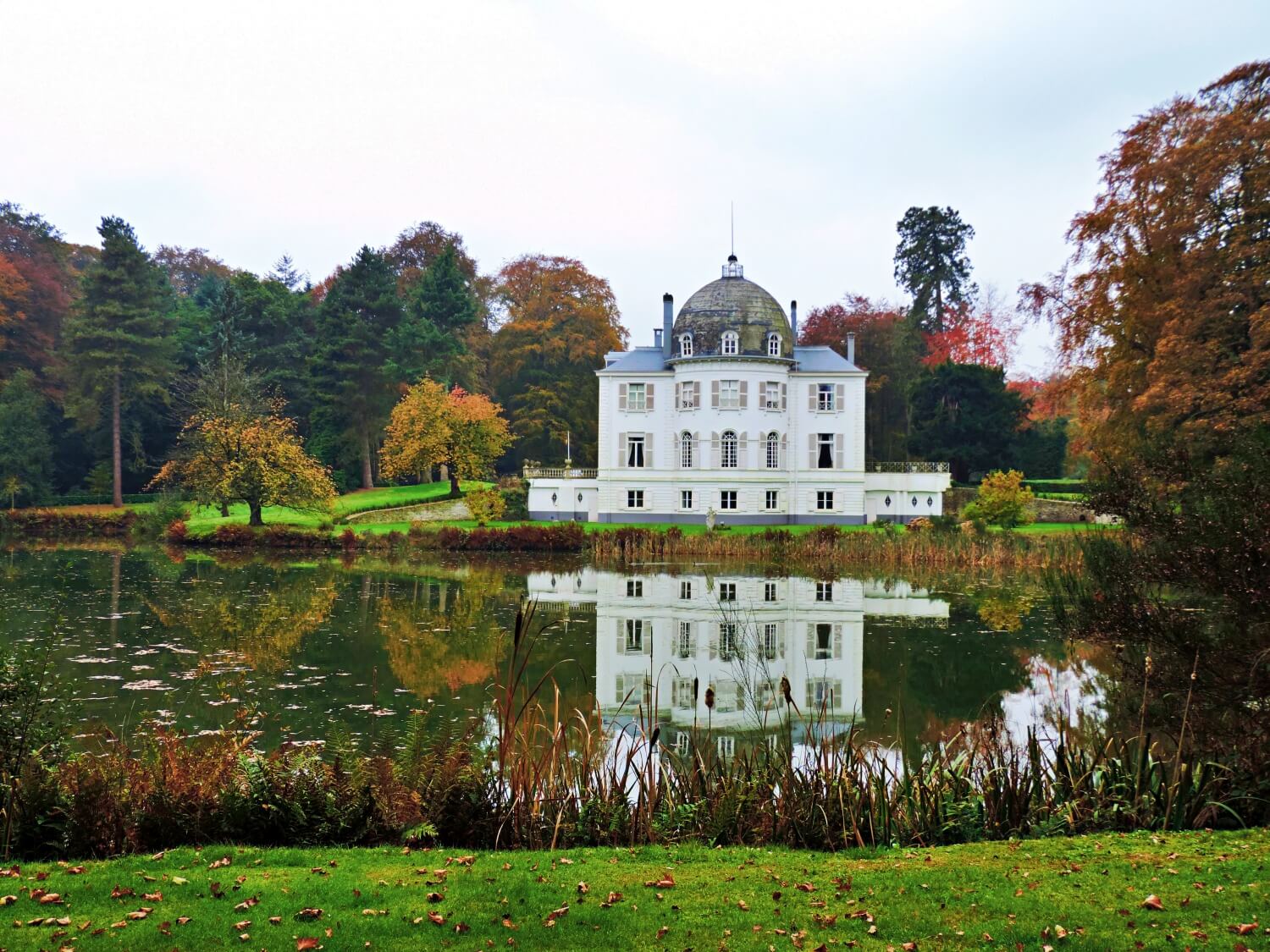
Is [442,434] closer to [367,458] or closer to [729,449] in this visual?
[367,458]

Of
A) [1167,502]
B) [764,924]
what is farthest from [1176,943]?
[1167,502]

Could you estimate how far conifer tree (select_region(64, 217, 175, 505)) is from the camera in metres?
39.8

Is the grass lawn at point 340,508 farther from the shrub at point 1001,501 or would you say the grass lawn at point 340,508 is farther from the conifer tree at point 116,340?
the shrub at point 1001,501

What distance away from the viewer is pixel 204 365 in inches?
1601

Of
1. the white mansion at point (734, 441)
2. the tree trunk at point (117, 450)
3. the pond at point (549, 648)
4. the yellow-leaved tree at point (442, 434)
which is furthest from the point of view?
the tree trunk at point (117, 450)

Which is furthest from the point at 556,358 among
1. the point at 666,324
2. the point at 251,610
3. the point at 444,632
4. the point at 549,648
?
the point at 549,648

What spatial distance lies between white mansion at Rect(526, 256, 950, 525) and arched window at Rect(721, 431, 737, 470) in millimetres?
43

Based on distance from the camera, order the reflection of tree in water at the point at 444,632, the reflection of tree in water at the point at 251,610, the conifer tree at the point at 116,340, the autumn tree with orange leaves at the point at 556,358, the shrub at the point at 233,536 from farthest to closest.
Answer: the autumn tree with orange leaves at the point at 556,358 < the conifer tree at the point at 116,340 < the shrub at the point at 233,536 < the reflection of tree in water at the point at 251,610 < the reflection of tree in water at the point at 444,632

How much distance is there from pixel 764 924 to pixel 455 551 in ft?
86.7

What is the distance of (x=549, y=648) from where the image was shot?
13.6 metres

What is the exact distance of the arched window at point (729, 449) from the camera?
37.1 metres

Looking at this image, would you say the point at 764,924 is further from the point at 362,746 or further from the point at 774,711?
the point at 774,711

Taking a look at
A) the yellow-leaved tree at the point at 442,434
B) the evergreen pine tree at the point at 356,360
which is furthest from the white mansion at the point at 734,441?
the evergreen pine tree at the point at 356,360

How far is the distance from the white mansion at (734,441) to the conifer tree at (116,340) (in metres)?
16.5
